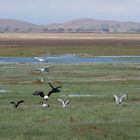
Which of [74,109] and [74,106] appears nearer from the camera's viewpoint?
[74,109]

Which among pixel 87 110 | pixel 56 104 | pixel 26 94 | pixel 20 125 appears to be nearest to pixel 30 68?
pixel 26 94

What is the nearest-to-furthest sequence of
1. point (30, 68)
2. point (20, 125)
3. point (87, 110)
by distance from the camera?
point (20, 125) < point (87, 110) < point (30, 68)

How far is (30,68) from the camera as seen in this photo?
5047 centimetres

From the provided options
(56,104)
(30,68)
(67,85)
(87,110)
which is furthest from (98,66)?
(87,110)

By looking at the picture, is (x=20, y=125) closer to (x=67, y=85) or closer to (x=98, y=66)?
(x=67, y=85)

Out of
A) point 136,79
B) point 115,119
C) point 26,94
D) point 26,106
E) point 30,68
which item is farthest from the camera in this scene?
point 30,68

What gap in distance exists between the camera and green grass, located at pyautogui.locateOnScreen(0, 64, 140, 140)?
19.5m

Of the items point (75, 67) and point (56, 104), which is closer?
point (56, 104)

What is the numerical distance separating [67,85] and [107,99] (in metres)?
7.12

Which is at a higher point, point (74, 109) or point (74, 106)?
point (74, 109)

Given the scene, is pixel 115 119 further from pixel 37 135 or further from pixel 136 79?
pixel 136 79

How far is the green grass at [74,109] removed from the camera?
766 inches

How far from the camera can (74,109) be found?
2544cm

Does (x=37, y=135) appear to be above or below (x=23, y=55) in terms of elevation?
above
